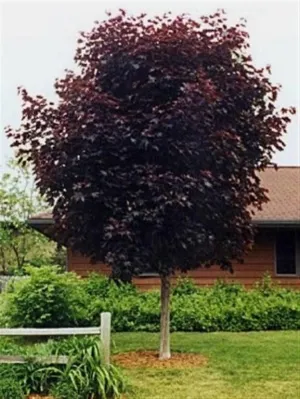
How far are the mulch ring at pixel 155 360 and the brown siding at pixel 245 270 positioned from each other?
18.6ft

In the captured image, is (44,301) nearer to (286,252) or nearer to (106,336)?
(106,336)

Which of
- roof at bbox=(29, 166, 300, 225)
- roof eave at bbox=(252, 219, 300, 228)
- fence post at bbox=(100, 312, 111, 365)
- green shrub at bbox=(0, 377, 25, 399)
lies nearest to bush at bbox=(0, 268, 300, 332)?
roof eave at bbox=(252, 219, 300, 228)

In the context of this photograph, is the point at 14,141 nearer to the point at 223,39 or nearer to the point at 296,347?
the point at 223,39

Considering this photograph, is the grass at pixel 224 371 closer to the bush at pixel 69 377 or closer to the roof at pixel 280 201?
the bush at pixel 69 377

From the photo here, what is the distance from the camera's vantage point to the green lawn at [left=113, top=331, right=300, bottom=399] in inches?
273

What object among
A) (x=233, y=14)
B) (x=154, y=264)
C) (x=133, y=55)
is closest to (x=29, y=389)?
(x=154, y=264)

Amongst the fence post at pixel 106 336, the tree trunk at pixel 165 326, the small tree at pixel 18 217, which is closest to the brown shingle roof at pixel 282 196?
the tree trunk at pixel 165 326

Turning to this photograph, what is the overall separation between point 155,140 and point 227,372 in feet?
9.64

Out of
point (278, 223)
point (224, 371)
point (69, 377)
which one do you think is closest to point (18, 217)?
point (278, 223)

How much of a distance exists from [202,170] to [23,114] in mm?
2475

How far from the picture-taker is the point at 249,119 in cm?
879

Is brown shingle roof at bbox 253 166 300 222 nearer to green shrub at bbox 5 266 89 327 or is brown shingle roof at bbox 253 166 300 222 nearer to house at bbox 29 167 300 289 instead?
house at bbox 29 167 300 289

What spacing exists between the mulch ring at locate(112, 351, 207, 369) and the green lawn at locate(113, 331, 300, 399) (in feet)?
0.65

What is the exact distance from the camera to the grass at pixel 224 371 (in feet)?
22.8
